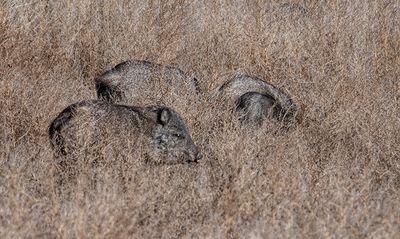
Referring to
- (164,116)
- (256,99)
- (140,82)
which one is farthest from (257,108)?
(164,116)

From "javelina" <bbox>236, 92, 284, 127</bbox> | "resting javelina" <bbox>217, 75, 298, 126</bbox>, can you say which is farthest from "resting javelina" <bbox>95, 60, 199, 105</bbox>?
"javelina" <bbox>236, 92, 284, 127</bbox>

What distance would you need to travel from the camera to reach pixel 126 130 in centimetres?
609

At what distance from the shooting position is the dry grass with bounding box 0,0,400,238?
4.86 m

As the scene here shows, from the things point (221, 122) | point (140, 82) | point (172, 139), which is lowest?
point (140, 82)

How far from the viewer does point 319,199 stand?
5418mm

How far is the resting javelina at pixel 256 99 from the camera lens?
7.50m

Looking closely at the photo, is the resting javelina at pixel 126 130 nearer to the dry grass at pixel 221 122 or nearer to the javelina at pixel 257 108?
the dry grass at pixel 221 122

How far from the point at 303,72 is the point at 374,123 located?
192 centimetres

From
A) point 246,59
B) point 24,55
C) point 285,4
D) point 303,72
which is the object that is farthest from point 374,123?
point 285,4

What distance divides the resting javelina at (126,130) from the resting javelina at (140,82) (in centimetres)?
143

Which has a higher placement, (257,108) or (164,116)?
(164,116)

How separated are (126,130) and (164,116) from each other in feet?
1.37

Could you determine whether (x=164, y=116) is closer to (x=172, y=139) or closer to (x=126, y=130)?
(x=172, y=139)

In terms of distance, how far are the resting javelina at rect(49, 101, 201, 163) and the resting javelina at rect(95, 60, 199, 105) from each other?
4.69ft
